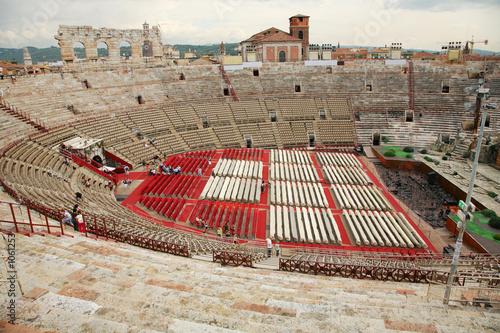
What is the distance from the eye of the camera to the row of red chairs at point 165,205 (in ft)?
66.1

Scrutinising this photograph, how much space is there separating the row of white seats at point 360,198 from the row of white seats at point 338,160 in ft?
17.2

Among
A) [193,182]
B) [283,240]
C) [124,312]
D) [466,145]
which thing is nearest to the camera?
[124,312]

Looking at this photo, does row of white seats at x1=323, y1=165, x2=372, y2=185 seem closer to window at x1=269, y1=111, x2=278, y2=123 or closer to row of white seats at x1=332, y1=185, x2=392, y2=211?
row of white seats at x1=332, y1=185, x2=392, y2=211

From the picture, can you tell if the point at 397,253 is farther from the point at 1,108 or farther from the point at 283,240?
the point at 1,108

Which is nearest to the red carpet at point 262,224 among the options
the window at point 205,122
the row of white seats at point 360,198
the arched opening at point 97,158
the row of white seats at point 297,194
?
the row of white seats at point 297,194

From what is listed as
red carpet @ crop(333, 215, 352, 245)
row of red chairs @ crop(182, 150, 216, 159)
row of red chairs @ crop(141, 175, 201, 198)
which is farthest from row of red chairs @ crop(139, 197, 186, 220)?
red carpet @ crop(333, 215, 352, 245)

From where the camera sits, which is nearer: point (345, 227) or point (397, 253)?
point (397, 253)

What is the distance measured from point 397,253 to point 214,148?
23191 millimetres

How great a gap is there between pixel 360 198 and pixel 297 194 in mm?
4530

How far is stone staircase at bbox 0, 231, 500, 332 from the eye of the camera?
6.76m

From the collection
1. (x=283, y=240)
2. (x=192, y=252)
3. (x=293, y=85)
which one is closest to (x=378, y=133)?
(x=293, y=85)

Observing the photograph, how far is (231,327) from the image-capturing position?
6.77 meters

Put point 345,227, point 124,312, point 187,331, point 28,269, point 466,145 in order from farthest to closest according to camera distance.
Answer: point 466,145, point 345,227, point 28,269, point 124,312, point 187,331

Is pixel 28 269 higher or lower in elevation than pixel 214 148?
higher
